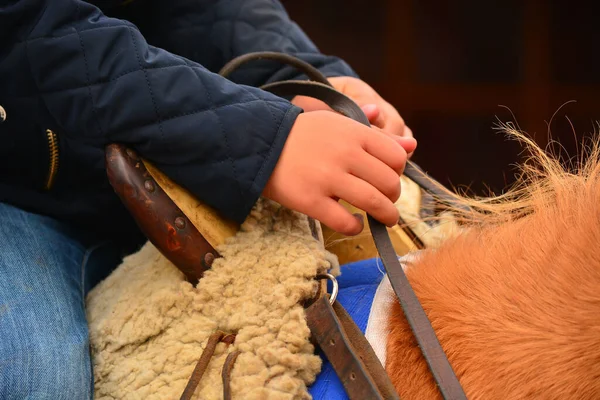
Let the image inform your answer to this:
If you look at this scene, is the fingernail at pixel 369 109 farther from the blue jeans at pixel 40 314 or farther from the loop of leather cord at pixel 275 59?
the blue jeans at pixel 40 314

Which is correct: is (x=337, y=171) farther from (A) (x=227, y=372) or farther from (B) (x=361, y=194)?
(A) (x=227, y=372)

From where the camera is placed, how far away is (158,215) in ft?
2.11

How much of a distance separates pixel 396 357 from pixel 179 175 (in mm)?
277

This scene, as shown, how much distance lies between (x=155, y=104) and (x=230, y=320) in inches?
8.9

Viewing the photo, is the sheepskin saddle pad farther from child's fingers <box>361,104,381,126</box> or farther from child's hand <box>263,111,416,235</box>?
child's fingers <box>361,104,381,126</box>

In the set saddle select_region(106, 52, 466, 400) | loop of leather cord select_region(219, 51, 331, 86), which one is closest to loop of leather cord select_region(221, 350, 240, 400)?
saddle select_region(106, 52, 466, 400)

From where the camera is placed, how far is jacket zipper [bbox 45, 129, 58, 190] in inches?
31.1

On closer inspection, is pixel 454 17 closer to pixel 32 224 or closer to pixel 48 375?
pixel 32 224

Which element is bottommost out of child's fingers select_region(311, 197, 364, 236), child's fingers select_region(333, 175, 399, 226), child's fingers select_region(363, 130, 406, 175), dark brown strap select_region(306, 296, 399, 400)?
dark brown strap select_region(306, 296, 399, 400)

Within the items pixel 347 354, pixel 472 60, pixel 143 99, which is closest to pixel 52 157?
pixel 143 99

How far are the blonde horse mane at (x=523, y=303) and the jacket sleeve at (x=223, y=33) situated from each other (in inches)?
17.4

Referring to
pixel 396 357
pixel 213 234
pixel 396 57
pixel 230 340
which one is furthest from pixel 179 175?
pixel 396 57

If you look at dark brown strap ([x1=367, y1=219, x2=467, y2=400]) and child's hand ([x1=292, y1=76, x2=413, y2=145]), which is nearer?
dark brown strap ([x1=367, y1=219, x2=467, y2=400])

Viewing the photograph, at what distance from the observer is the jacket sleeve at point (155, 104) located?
65 centimetres
